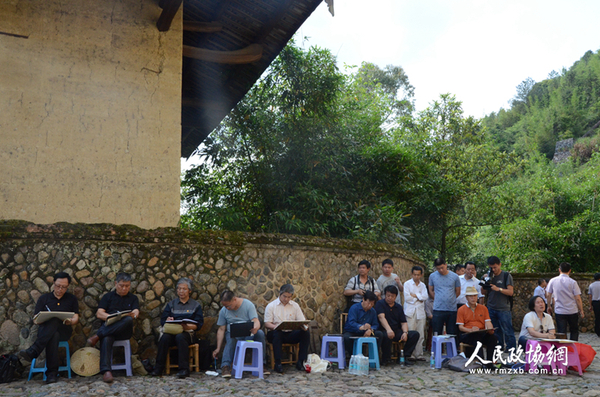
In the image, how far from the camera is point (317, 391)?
542 cm

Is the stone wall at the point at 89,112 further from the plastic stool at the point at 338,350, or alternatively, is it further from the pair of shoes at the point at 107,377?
the plastic stool at the point at 338,350

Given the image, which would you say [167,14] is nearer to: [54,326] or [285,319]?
[54,326]

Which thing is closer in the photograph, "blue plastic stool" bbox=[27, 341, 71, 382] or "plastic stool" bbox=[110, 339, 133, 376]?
"blue plastic stool" bbox=[27, 341, 71, 382]

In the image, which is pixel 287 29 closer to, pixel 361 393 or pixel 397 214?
pixel 397 214

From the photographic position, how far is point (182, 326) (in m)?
6.41

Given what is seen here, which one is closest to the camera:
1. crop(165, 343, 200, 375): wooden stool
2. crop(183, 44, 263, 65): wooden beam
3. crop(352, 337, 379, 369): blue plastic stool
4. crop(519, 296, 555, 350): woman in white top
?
crop(165, 343, 200, 375): wooden stool

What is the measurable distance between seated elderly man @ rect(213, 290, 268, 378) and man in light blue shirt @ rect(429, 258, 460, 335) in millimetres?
3139

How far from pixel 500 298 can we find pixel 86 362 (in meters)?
6.17

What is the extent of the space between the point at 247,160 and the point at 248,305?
6.21 meters

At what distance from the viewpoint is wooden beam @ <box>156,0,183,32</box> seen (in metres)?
7.45

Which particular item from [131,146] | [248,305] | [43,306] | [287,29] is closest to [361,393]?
[248,305]

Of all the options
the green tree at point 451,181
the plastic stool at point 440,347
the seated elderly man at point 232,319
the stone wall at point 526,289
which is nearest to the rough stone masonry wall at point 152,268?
the seated elderly man at point 232,319

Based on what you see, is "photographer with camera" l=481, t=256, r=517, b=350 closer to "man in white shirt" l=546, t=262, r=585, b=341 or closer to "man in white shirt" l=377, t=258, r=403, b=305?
"man in white shirt" l=377, t=258, r=403, b=305

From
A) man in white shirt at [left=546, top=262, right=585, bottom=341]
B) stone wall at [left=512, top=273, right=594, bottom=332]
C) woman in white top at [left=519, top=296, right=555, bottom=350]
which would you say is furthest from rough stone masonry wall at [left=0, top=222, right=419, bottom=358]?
stone wall at [left=512, top=273, right=594, bottom=332]
